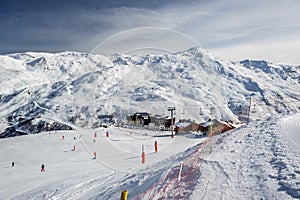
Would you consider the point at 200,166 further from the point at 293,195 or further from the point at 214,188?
the point at 293,195

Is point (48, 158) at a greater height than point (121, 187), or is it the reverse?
point (121, 187)

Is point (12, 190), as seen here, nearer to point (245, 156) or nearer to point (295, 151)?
point (245, 156)

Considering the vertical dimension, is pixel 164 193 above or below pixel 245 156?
below

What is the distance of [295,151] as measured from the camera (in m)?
6.88

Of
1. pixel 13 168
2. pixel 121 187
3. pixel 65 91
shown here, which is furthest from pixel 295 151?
pixel 65 91

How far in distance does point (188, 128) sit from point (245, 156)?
132 feet

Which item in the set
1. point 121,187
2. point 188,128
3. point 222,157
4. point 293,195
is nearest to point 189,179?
point 222,157

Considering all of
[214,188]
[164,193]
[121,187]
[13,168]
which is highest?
[214,188]

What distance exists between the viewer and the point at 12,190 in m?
13.9

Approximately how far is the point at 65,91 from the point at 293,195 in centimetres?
20264

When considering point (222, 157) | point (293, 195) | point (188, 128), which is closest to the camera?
point (293, 195)

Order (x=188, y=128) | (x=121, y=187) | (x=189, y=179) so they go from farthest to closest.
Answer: (x=188, y=128) < (x=121, y=187) < (x=189, y=179)

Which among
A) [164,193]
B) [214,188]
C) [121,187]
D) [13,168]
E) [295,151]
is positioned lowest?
[13,168]

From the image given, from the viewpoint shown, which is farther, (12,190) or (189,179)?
(12,190)
